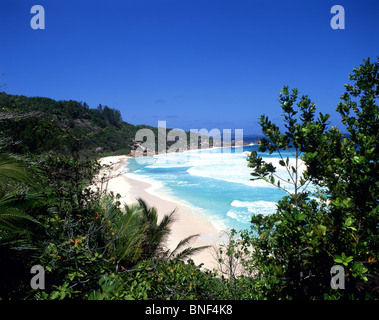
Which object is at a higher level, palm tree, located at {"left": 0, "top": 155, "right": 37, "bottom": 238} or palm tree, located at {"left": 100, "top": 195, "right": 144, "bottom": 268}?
palm tree, located at {"left": 0, "top": 155, "right": 37, "bottom": 238}

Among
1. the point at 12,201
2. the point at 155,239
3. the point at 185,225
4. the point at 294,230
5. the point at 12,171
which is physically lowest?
the point at 185,225

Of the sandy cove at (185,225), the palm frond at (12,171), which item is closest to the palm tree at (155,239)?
the sandy cove at (185,225)

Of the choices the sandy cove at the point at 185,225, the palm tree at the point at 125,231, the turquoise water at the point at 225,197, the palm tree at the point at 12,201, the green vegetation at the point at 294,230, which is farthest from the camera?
the turquoise water at the point at 225,197

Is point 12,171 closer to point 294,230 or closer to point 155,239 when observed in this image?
point 294,230

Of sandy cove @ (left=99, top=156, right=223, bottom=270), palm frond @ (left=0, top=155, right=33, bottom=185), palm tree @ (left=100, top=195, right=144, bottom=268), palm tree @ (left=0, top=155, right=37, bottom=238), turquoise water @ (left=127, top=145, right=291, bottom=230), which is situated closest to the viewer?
palm tree @ (left=0, top=155, right=37, bottom=238)

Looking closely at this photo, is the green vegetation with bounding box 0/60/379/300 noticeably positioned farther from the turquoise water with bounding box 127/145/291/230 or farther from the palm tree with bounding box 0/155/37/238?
the turquoise water with bounding box 127/145/291/230

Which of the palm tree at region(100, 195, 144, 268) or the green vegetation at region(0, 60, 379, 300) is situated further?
the palm tree at region(100, 195, 144, 268)

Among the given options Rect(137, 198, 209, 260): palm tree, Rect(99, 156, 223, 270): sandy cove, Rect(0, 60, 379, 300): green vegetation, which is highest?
Rect(0, 60, 379, 300): green vegetation

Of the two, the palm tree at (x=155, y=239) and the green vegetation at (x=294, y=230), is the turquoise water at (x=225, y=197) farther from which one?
the green vegetation at (x=294, y=230)

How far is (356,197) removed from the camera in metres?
1.77

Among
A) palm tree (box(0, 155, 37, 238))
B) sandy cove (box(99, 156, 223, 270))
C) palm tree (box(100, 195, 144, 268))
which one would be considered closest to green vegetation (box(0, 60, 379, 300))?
palm tree (box(0, 155, 37, 238))

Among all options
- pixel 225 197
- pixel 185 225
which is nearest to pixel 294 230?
pixel 185 225

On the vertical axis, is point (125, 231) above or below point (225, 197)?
above
